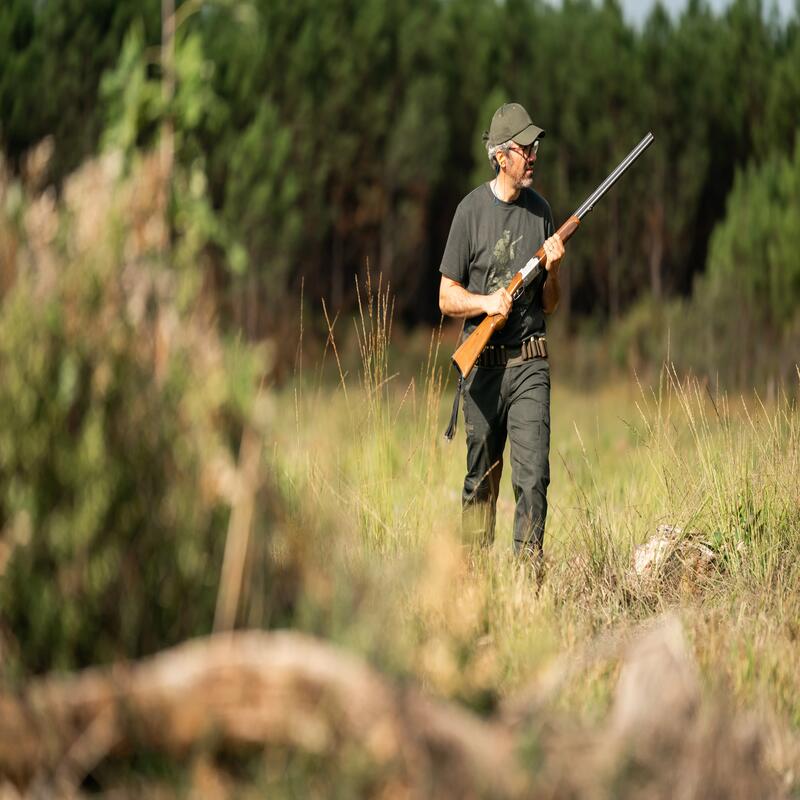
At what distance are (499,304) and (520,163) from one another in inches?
26.9

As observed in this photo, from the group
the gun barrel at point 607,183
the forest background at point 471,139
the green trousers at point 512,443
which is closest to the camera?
the green trousers at point 512,443

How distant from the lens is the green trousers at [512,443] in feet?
18.1

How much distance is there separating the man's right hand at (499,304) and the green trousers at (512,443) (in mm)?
300

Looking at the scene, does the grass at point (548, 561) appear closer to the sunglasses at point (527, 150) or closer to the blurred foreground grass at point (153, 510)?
the blurred foreground grass at point (153, 510)

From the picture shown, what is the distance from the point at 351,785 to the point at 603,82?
2210 centimetres

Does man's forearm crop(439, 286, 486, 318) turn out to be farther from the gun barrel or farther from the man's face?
the gun barrel

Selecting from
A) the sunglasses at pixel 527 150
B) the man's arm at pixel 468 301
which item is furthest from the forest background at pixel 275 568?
the sunglasses at pixel 527 150

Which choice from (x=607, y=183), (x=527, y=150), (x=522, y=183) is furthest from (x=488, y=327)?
(x=607, y=183)

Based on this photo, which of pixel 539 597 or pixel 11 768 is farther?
pixel 539 597

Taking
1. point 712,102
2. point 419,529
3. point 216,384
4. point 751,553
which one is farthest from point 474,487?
point 712,102

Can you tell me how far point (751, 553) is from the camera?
5410mm

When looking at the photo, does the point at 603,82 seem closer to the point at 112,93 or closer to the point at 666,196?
the point at 666,196

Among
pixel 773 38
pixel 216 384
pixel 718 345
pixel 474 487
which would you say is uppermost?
pixel 773 38

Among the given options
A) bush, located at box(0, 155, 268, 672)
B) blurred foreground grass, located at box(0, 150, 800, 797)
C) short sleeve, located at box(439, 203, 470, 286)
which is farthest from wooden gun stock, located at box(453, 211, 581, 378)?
bush, located at box(0, 155, 268, 672)
